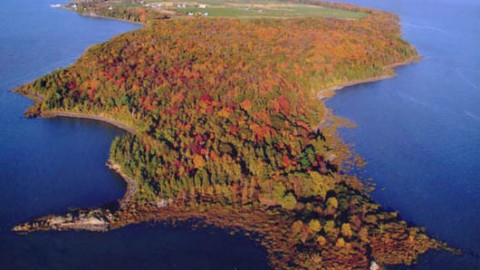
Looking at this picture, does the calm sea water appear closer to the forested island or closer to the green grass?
the forested island

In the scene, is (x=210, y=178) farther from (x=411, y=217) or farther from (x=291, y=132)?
(x=411, y=217)

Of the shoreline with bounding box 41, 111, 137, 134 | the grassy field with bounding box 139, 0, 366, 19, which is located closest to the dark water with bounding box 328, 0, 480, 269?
the shoreline with bounding box 41, 111, 137, 134

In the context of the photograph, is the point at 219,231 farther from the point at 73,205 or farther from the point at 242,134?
the point at 242,134

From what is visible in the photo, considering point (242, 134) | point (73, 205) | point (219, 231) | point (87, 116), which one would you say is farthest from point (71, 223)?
point (87, 116)

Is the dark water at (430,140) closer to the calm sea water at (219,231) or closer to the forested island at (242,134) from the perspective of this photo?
the calm sea water at (219,231)

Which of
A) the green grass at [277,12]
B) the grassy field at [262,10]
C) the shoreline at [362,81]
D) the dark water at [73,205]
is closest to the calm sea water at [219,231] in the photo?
the dark water at [73,205]

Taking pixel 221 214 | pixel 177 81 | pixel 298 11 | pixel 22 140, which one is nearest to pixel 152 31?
pixel 177 81
